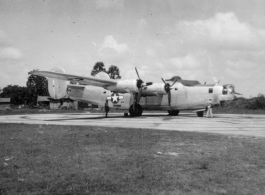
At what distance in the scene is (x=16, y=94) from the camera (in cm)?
12038

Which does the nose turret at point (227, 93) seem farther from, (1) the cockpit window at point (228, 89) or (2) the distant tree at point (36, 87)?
(2) the distant tree at point (36, 87)

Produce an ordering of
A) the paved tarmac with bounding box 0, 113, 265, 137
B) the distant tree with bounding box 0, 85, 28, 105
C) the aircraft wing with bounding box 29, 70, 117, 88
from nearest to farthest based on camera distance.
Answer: the paved tarmac with bounding box 0, 113, 265, 137
the aircraft wing with bounding box 29, 70, 117, 88
the distant tree with bounding box 0, 85, 28, 105

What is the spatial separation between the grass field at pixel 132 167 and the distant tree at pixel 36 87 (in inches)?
3697

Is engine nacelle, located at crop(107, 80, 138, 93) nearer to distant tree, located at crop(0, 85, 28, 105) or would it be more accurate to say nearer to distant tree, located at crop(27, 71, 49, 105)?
distant tree, located at crop(27, 71, 49, 105)

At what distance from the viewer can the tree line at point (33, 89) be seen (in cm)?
8000

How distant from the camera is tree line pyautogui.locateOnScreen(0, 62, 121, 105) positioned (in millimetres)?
80000

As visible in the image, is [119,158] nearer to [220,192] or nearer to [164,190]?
[164,190]

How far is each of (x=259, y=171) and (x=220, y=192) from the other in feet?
4.79

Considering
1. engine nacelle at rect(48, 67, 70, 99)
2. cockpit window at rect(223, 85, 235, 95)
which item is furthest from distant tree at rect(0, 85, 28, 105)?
cockpit window at rect(223, 85, 235, 95)

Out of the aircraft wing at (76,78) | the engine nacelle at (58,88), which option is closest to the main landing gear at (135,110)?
the aircraft wing at (76,78)

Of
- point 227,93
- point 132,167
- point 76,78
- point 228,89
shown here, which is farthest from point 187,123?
point 132,167

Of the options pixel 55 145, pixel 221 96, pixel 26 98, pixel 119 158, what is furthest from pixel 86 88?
pixel 26 98

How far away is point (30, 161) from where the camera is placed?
5.95 metres

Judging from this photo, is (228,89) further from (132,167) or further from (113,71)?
(113,71)
